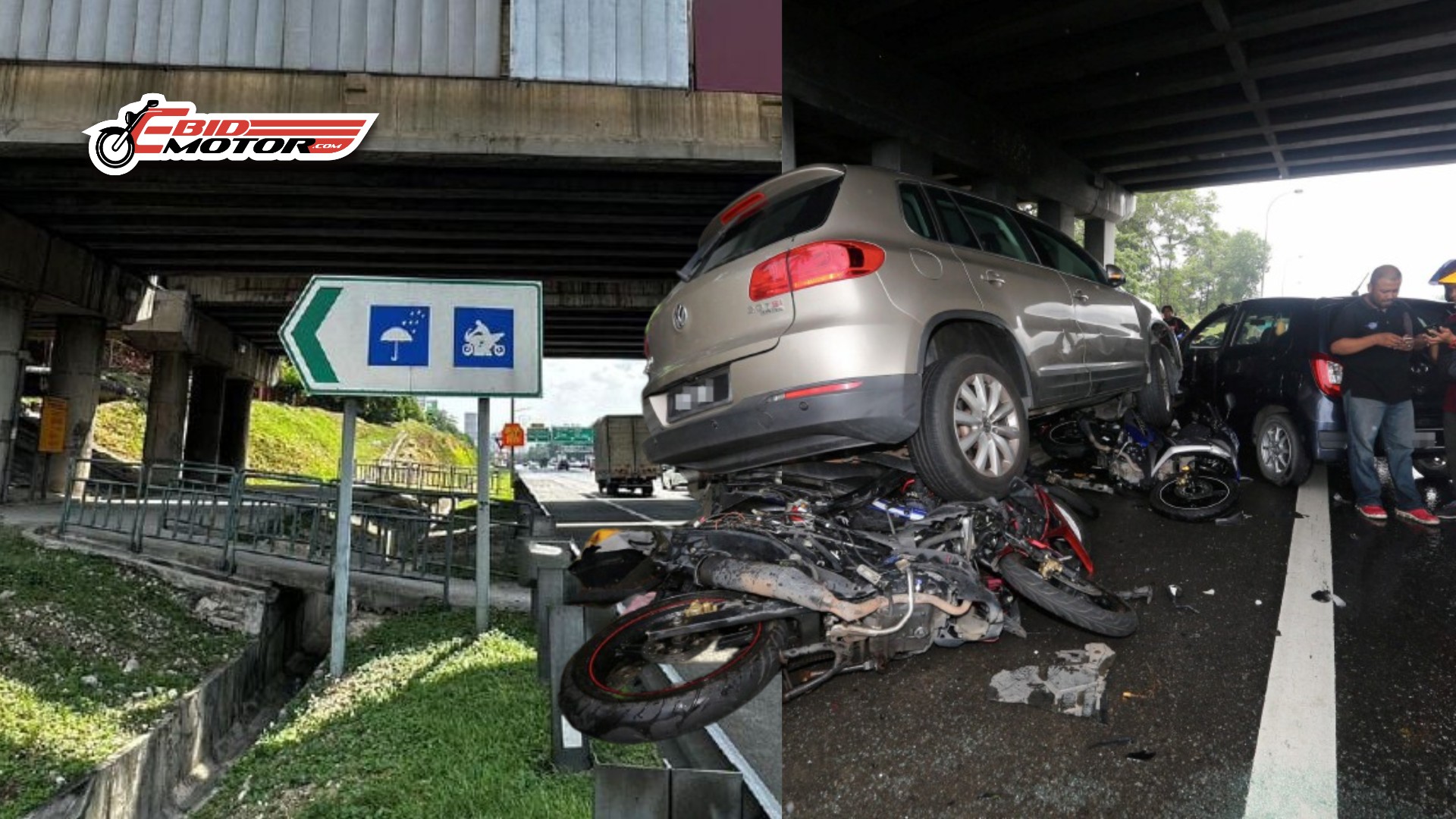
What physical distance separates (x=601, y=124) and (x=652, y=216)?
136 inches

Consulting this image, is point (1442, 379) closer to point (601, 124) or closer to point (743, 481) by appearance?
point (743, 481)

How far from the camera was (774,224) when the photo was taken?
2979 mm

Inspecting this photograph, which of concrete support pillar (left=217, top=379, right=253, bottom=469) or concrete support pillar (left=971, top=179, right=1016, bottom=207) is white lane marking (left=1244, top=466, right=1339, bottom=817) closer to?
concrete support pillar (left=971, top=179, right=1016, bottom=207)

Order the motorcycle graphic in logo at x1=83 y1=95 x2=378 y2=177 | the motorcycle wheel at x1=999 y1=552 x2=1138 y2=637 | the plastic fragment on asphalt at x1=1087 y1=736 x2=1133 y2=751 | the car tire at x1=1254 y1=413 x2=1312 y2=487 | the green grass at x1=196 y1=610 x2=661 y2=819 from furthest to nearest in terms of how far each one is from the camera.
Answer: the motorcycle graphic in logo at x1=83 y1=95 x2=378 y2=177 < the car tire at x1=1254 y1=413 x2=1312 y2=487 < the green grass at x1=196 y1=610 x2=661 y2=819 < the motorcycle wheel at x1=999 y1=552 x2=1138 y2=637 < the plastic fragment on asphalt at x1=1087 y1=736 x2=1133 y2=751

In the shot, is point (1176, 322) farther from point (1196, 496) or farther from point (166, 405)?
point (166, 405)

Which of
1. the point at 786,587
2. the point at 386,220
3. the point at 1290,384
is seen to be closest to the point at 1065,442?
the point at 1290,384

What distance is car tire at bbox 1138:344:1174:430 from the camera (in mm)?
4633

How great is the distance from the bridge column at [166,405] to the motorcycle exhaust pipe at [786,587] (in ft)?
76.7

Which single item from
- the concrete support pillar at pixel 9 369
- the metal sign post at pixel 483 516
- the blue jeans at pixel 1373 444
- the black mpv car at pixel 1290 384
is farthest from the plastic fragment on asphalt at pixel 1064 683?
the concrete support pillar at pixel 9 369

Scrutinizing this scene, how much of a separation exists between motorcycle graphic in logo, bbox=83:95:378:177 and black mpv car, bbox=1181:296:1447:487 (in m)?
9.60

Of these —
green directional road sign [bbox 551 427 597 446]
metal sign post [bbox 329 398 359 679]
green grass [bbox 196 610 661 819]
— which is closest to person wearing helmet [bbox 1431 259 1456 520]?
green grass [bbox 196 610 661 819]

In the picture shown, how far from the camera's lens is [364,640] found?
7.96 m

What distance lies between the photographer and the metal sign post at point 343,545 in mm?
6535

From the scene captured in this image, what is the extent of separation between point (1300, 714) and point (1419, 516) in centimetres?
300
